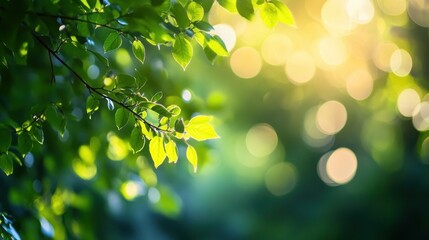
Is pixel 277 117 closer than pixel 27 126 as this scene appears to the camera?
No

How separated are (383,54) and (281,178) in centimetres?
265

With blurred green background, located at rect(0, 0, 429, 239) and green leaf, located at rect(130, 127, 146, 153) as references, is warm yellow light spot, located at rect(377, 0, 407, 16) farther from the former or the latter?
green leaf, located at rect(130, 127, 146, 153)

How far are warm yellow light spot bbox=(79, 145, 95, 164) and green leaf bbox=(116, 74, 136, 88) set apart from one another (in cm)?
129

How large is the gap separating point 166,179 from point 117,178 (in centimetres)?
263

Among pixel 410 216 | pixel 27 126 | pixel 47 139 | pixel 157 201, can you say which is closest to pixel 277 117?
pixel 410 216

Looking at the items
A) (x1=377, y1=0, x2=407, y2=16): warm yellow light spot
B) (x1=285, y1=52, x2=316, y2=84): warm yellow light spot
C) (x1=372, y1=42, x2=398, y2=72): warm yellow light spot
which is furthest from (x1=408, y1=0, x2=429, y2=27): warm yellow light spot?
(x1=285, y1=52, x2=316, y2=84): warm yellow light spot

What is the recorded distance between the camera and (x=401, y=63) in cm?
393

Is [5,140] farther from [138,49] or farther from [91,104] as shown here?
[138,49]

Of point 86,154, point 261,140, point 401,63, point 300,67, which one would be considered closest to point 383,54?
point 401,63

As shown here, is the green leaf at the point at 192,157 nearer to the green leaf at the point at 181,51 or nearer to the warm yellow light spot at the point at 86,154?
the green leaf at the point at 181,51

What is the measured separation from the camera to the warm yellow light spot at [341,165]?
645 cm

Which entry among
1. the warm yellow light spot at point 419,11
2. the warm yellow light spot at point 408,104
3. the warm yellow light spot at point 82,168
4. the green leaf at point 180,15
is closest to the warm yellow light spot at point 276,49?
the warm yellow light spot at point 419,11

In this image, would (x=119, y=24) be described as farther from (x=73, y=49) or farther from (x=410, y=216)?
(x=410, y=216)

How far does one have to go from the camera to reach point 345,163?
6590 mm
